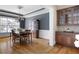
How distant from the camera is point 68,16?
5.78 ft

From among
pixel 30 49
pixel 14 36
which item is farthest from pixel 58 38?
pixel 14 36

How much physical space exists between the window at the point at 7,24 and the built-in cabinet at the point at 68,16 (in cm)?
Result: 94

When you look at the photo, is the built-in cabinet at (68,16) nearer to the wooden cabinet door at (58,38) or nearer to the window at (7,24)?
the wooden cabinet door at (58,38)

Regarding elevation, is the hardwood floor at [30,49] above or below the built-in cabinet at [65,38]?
below

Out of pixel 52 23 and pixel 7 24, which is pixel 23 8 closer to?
pixel 7 24

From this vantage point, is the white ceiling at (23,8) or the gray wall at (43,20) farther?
the gray wall at (43,20)

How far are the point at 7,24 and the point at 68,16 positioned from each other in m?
1.40

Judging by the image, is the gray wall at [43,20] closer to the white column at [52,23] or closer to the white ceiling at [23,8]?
the white column at [52,23]

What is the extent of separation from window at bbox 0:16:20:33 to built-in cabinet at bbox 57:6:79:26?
0.94 metres

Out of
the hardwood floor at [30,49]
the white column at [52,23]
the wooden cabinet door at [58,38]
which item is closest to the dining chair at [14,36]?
the hardwood floor at [30,49]

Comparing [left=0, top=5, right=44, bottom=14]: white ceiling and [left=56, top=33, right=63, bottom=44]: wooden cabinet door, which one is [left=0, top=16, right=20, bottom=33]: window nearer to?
[left=0, top=5, right=44, bottom=14]: white ceiling

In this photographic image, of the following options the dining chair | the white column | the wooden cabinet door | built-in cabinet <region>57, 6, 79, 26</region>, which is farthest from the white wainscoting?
the dining chair

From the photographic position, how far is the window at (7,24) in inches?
60.8

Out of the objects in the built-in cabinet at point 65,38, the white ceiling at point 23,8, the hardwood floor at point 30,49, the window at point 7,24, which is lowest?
the hardwood floor at point 30,49
